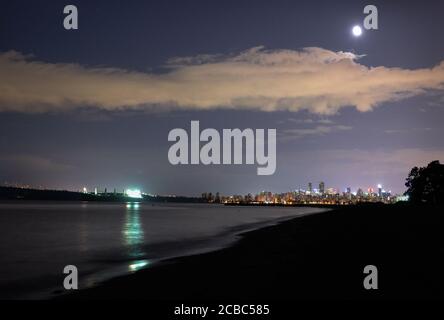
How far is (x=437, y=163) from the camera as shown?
116812 millimetres

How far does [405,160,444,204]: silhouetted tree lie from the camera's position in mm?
109688

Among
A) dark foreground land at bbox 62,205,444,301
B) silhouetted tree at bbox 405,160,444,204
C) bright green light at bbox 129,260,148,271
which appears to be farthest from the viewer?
silhouetted tree at bbox 405,160,444,204

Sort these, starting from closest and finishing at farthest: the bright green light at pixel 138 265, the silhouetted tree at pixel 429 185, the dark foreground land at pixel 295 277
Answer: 1. the dark foreground land at pixel 295 277
2. the bright green light at pixel 138 265
3. the silhouetted tree at pixel 429 185

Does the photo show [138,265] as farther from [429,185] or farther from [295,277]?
[429,185]

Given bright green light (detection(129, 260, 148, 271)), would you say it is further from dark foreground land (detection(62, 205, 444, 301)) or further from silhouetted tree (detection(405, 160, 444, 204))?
silhouetted tree (detection(405, 160, 444, 204))

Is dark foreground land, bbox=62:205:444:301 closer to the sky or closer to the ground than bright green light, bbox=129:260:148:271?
closer to the sky

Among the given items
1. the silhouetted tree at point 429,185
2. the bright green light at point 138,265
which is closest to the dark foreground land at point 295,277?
the bright green light at point 138,265

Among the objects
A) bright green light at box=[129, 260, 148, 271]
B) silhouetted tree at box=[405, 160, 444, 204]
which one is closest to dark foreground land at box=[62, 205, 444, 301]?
bright green light at box=[129, 260, 148, 271]

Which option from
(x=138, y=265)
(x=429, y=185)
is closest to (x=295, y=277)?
(x=138, y=265)

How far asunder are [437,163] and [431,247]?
106 metres

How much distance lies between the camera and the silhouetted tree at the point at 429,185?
110 meters

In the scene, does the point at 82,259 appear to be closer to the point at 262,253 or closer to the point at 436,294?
the point at 262,253

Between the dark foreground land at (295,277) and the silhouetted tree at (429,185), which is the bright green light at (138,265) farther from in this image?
the silhouetted tree at (429,185)
